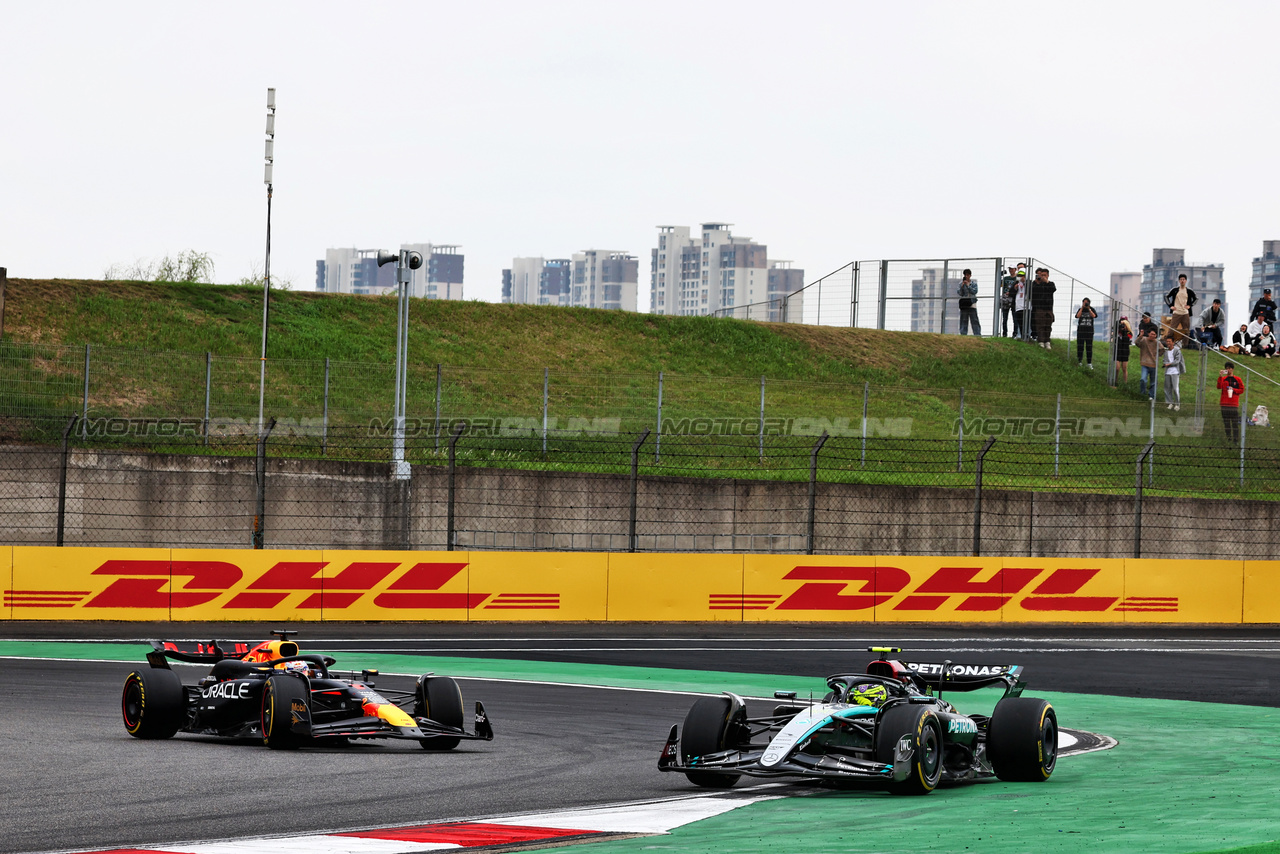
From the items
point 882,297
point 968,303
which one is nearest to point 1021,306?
point 968,303

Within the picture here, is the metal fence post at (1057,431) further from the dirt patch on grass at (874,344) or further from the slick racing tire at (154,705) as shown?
the slick racing tire at (154,705)

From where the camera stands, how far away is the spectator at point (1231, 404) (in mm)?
30969

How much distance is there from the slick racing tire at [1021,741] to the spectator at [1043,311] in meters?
34.2

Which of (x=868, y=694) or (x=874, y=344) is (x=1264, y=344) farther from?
(x=868, y=694)

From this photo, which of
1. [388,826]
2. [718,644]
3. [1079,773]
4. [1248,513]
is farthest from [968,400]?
[388,826]

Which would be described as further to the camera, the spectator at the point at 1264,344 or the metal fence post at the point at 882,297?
the metal fence post at the point at 882,297

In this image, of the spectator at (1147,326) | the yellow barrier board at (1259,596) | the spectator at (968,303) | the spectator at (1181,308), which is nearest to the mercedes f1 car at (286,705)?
the yellow barrier board at (1259,596)

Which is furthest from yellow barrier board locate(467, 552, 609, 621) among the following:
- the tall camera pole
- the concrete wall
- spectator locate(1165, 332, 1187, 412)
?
spectator locate(1165, 332, 1187, 412)

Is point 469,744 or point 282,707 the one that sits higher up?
point 282,707

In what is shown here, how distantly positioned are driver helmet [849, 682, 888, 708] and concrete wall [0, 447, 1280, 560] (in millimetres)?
15508

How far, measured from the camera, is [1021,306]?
→ 43.8m

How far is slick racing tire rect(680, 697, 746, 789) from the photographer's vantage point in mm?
9703

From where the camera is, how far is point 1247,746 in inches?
493

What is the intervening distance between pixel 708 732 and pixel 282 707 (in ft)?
10.4
